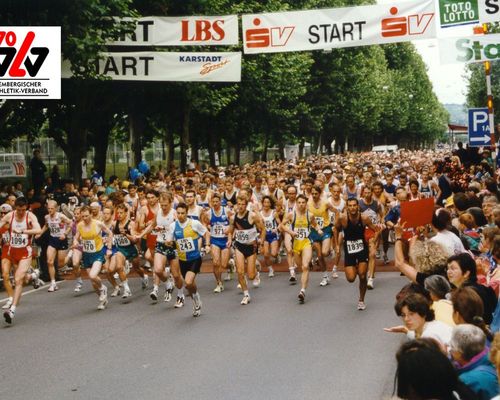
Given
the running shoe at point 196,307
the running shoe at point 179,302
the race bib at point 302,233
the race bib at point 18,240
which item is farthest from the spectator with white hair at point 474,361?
the race bib at point 18,240

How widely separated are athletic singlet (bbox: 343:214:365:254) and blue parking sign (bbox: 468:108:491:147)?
7.62 meters

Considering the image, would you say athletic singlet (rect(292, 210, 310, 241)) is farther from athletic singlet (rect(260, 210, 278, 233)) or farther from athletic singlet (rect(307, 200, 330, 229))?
athletic singlet (rect(260, 210, 278, 233))

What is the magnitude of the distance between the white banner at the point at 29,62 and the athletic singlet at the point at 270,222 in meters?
5.14

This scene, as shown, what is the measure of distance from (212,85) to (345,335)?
79.9ft

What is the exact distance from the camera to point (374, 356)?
936 centimetres

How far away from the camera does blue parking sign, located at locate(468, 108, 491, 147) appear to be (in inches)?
771

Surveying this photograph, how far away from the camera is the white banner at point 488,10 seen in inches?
660

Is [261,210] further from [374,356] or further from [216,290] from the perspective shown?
[374,356]

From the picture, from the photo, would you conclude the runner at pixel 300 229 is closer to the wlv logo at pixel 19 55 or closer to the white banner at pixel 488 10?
the white banner at pixel 488 10

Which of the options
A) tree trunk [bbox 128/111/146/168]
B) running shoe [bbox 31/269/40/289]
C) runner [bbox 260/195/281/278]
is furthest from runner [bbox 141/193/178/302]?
tree trunk [bbox 128/111/146/168]

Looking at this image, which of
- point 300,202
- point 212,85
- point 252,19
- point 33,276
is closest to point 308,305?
point 300,202

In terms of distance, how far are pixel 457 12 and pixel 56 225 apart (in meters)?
9.30

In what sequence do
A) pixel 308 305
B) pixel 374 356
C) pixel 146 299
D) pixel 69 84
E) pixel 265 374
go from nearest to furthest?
1. pixel 265 374
2. pixel 374 356
3. pixel 308 305
4. pixel 146 299
5. pixel 69 84

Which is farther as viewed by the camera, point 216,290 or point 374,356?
point 216,290
